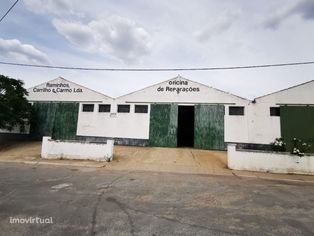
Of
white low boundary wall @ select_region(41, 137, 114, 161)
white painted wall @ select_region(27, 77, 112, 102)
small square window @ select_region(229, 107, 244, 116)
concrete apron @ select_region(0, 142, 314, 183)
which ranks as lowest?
concrete apron @ select_region(0, 142, 314, 183)

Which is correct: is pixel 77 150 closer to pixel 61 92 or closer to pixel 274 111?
pixel 61 92

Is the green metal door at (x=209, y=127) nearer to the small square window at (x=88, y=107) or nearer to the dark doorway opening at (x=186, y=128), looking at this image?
the dark doorway opening at (x=186, y=128)

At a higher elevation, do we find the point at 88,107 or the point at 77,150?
the point at 88,107

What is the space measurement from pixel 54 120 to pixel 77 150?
8.10m

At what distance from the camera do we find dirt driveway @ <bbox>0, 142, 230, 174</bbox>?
11469 millimetres

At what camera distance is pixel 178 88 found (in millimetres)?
18359

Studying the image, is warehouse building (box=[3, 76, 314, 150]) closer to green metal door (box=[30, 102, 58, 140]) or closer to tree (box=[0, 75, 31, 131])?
green metal door (box=[30, 102, 58, 140])

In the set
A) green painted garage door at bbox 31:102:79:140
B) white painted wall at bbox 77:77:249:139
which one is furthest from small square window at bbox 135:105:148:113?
green painted garage door at bbox 31:102:79:140

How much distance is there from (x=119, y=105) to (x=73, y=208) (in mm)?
13962

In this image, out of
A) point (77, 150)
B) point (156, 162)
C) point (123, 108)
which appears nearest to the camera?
point (156, 162)

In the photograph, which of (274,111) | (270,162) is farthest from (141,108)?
(270,162)

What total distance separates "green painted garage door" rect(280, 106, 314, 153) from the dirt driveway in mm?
4513

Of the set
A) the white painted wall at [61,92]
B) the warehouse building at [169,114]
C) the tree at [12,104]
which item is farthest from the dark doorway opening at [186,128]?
the tree at [12,104]

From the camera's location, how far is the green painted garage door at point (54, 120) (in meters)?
19.5
